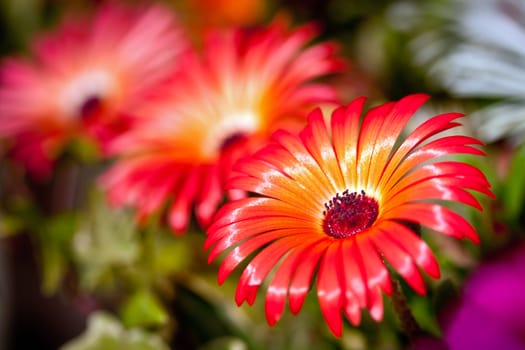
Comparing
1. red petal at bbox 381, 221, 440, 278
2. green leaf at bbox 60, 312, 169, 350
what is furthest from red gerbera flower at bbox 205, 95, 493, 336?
green leaf at bbox 60, 312, 169, 350

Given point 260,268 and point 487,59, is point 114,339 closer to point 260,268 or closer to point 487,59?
point 260,268

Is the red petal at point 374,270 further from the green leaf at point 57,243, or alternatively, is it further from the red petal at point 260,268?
the green leaf at point 57,243

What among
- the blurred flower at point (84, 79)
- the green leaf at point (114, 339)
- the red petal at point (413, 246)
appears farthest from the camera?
the blurred flower at point (84, 79)

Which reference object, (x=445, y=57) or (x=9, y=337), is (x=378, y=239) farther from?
(x=9, y=337)

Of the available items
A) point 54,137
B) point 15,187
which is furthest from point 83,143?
point 15,187

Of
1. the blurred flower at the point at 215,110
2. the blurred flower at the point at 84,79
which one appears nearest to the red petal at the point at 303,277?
the blurred flower at the point at 215,110

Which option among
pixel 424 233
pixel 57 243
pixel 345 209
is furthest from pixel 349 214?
pixel 57 243

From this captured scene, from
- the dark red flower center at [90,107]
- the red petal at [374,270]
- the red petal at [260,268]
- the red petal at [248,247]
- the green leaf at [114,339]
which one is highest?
the dark red flower center at [90,107]
